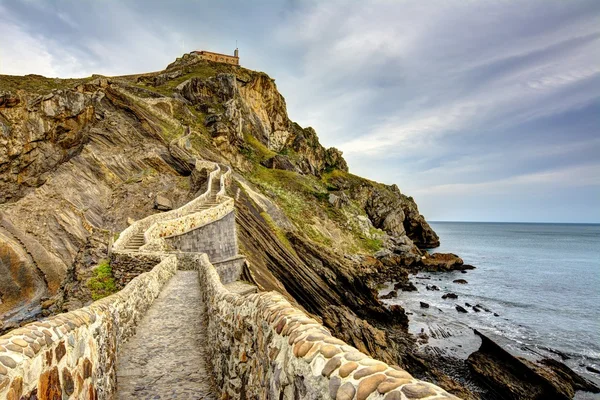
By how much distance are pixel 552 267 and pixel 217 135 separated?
7703 cm

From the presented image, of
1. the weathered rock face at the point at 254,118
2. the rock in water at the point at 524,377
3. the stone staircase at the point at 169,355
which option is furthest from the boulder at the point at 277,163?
the stone staircase at the point at 169,355

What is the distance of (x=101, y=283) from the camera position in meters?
16.0

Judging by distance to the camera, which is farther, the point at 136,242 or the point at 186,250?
the point at 186,250

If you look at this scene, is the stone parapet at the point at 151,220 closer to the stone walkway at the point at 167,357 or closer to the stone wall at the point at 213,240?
the stone wall at the point at 213,240

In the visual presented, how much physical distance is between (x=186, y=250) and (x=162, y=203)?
13240 mm

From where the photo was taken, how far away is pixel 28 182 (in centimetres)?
3597

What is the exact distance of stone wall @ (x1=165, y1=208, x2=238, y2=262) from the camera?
75.4 feet

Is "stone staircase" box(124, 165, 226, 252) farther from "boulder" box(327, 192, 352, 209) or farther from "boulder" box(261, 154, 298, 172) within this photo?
"boulder" box(327, 192, 352, 209)

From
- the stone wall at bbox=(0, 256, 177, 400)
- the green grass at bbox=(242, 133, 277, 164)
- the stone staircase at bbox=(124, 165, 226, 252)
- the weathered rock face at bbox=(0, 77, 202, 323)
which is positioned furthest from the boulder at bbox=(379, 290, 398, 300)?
the stone wall at bbox=(0, 256, 177, 400)

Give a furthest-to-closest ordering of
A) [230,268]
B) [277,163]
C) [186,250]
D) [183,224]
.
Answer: [277,163] < [230,268] < [186,250] < [183,224]

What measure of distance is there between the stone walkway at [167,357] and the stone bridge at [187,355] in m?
0.02

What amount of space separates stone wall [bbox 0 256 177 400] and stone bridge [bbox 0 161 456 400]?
1 centimetres

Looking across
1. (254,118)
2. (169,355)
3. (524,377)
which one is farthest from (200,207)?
(254,118)

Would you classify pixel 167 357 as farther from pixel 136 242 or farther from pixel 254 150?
pixel 254 150
